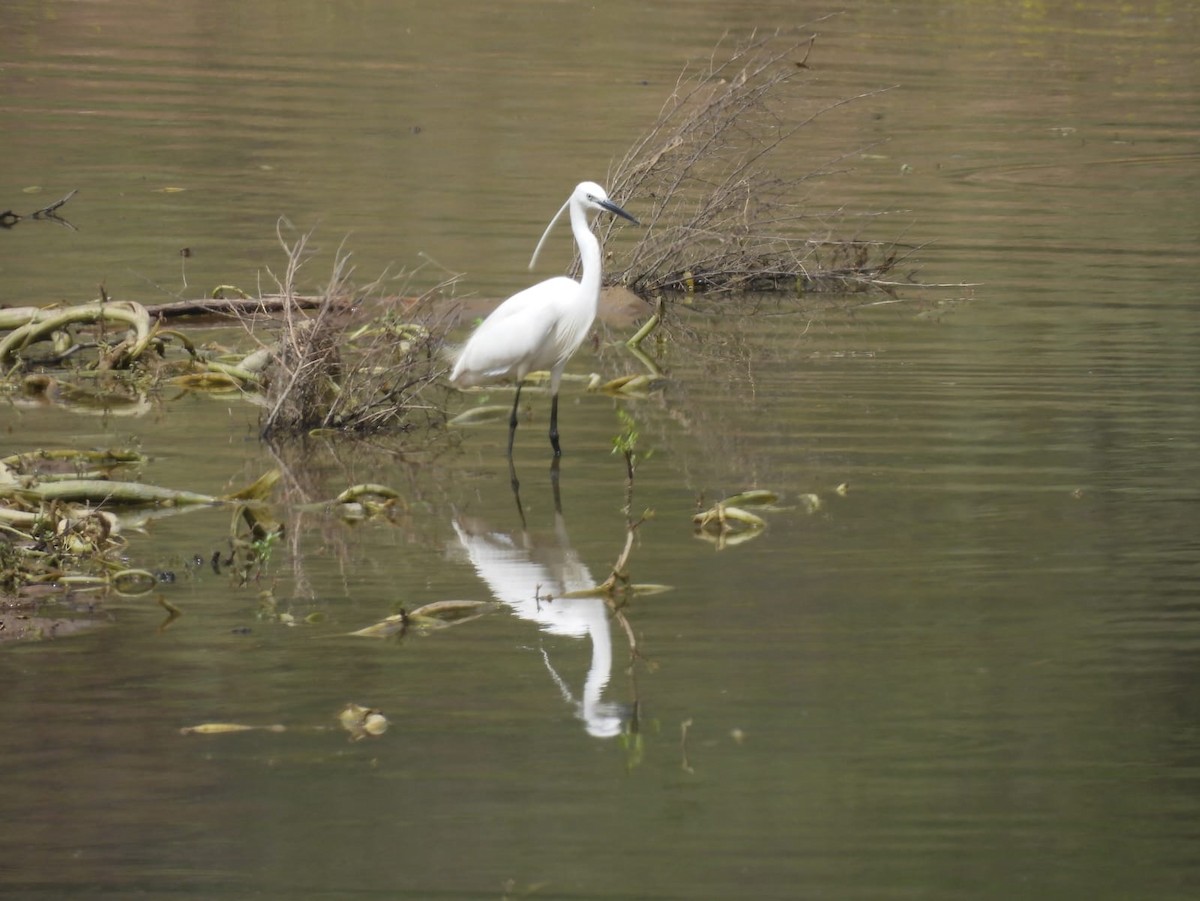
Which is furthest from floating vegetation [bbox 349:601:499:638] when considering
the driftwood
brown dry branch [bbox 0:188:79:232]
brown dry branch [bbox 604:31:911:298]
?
brown dry branch [bbox 0:188:79:232]

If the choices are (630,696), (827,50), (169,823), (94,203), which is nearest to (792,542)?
(630,696)

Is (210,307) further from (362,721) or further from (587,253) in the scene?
(362,721)

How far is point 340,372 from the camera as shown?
37.6 feet

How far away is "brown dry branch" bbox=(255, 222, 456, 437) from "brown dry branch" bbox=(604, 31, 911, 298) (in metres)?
3.74

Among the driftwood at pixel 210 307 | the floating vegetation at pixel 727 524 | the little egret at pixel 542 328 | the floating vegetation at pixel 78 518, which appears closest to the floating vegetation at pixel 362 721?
the floating vegetation at pixel 78 518

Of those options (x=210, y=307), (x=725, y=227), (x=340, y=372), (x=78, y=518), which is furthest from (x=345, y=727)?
(x=725, y=227)

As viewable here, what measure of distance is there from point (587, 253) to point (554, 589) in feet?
10.0

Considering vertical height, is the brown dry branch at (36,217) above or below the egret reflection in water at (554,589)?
above

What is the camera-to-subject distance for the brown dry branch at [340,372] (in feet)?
35.3

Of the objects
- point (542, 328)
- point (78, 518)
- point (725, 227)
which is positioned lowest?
point (78, 518)

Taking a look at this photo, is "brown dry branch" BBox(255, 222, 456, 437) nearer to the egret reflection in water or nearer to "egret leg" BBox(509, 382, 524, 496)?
"egret leg" BBox(509, 382, 524, 496)

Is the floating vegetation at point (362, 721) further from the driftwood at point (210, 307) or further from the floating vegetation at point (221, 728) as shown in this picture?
the driftwood at point (210, 307)

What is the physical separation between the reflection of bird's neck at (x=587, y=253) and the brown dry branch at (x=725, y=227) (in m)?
3.72

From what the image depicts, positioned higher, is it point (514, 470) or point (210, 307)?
point (210, 307)
